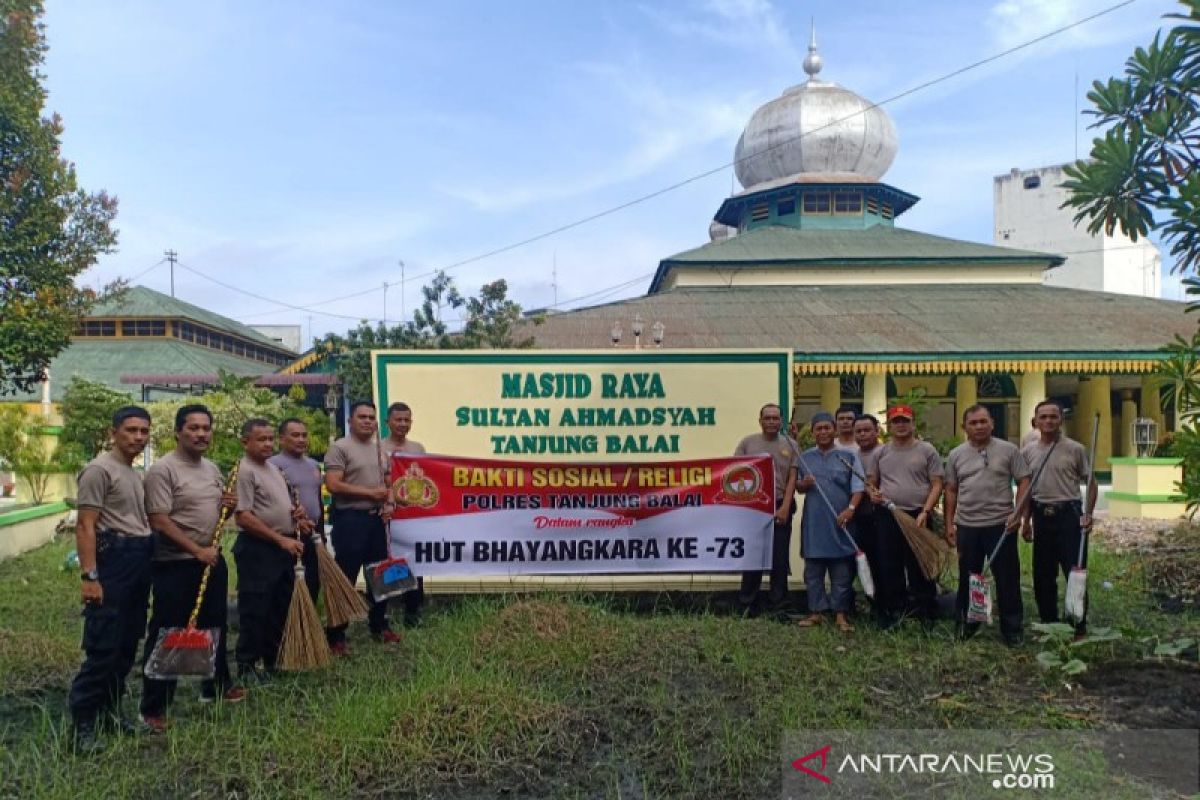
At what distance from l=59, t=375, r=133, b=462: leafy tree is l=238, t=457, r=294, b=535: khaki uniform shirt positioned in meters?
10.5

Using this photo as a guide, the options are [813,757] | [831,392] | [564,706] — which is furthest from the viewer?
[831,392]

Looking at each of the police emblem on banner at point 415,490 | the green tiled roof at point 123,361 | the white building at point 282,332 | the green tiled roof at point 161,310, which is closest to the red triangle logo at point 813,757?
the police emblem on banner at point 415,490

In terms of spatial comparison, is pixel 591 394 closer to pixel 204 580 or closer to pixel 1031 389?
pixel 204 580

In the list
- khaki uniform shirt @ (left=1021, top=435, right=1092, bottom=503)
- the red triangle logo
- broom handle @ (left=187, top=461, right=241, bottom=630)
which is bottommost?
the red triangle logo

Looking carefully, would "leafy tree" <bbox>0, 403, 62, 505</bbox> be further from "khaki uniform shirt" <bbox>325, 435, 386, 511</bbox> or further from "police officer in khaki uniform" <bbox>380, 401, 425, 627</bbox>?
"khaki uniform shirt" <bbox>325, 435, 386, 511</bbox>

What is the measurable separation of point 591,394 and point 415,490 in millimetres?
1533

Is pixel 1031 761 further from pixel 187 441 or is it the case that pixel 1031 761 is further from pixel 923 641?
pixel 187 441

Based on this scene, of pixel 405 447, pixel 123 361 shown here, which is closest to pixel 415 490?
pixel 405 447

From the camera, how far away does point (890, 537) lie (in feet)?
18.7

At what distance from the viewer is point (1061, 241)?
37438mm

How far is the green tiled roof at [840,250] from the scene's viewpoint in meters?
21.8

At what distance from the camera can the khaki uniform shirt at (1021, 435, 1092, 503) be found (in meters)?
5.27

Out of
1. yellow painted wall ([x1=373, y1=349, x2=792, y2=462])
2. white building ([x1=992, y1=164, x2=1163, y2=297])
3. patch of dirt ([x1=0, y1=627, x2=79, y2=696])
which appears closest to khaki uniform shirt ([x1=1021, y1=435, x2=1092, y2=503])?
yellow painted wall ([x1=373, y1=349, x2=792, y2=462])

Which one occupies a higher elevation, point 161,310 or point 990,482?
point 161,310
